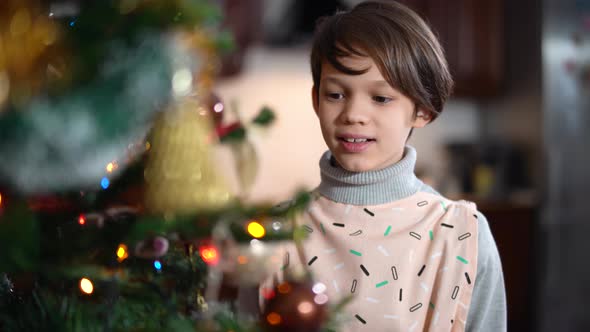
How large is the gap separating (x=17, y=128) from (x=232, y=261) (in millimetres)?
456

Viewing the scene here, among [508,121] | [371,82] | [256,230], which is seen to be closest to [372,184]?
[371,82]

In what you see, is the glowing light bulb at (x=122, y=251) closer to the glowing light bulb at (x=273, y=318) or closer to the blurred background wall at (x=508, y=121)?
the glowing light bulb at (x=273, y=318)

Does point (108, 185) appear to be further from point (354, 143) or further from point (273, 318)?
point (354, 143)

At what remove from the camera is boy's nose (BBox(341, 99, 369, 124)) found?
31.5 inches

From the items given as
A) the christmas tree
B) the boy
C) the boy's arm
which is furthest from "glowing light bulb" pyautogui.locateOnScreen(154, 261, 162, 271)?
the boy's arm

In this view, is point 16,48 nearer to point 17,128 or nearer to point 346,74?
point 17,128

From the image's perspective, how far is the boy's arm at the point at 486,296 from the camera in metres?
0.84

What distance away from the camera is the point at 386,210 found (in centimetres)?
86

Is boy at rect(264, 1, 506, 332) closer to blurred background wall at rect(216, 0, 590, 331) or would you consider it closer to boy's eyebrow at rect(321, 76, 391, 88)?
boy's eyebrow at rect(321, 76, 391, 88)

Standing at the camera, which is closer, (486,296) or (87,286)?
(87,286)

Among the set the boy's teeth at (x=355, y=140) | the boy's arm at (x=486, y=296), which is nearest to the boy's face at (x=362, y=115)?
the boy's teeth at (x=355, y=140)

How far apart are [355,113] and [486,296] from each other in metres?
0.31

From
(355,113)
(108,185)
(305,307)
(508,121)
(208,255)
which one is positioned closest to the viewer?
(305,307)

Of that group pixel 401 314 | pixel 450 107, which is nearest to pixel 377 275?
pixel 401 314
